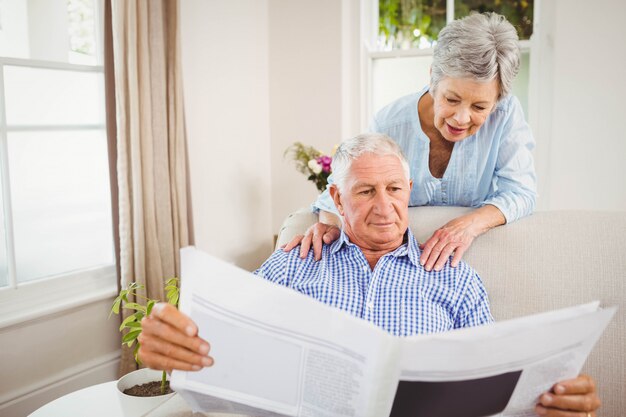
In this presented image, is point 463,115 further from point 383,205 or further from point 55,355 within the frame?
point 55,355

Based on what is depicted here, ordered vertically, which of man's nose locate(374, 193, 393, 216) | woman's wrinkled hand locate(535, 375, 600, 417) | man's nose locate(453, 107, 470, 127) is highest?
man's nose locate(453, 107, 470, 127)

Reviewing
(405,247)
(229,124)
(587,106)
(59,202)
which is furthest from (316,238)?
(587,106)

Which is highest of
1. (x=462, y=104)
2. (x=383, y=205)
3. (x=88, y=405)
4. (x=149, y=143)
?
(x=462, y=104)

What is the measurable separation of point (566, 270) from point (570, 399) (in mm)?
534

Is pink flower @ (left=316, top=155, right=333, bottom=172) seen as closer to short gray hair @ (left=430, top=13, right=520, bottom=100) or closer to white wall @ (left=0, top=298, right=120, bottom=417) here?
white wall @ (left=0, top=298, right=120, bottom=417)

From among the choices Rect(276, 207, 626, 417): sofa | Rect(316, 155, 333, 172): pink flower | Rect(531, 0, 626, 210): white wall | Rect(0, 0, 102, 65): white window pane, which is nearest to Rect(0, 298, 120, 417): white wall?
Rect(0, 0, 102, 65): white window pane

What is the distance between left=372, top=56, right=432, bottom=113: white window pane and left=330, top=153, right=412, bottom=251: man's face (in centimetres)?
194

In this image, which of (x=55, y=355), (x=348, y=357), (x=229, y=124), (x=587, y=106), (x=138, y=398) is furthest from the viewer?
(x=229, y=124)

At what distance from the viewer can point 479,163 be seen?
167cm

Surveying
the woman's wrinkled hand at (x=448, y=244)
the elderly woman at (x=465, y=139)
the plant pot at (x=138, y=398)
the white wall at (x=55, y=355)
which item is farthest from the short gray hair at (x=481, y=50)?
the white wall at (x=55, y=355)

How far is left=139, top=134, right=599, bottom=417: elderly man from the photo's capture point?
1393 mm

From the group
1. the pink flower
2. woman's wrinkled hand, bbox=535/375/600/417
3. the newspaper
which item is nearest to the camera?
the newspaper

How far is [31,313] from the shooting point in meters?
2.09

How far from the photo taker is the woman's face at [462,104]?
1.46 meters
